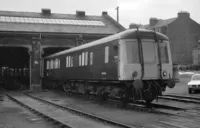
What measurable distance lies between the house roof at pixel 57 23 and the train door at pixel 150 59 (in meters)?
18.8

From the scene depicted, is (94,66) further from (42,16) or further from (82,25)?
(42,16)

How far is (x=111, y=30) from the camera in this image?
33469mm

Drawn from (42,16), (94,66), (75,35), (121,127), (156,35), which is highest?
(42,16)

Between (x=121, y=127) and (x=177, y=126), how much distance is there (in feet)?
5.26

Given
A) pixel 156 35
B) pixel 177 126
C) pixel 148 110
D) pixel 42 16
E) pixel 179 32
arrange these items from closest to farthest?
pixel 177 126 < pixel 148 110 < pixel 156 35 < pixel 42 16 < pixel 179 32

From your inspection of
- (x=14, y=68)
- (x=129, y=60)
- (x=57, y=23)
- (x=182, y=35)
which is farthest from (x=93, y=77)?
(x=182, y=35)

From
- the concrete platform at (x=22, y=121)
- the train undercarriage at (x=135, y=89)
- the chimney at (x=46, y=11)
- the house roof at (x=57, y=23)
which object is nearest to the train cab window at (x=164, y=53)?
the train undercarriage at (x=135, y=89)

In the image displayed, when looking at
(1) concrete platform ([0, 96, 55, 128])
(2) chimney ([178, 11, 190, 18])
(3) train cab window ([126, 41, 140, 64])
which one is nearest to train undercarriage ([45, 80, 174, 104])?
(3) train cab window ([126, 41, 140, 64])

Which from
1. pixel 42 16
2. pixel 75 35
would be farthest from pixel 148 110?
pixel 42 16

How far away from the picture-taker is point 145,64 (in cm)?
1243

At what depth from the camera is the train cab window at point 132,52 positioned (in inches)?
484

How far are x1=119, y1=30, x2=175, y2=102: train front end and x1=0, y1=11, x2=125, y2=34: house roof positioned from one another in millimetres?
18701

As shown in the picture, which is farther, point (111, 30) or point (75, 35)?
point (111, 30)

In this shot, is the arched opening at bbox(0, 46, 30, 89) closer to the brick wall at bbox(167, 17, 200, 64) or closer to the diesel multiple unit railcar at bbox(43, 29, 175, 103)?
the diesel multiple unit railcar at bbox(43, 29, 175, 103)
